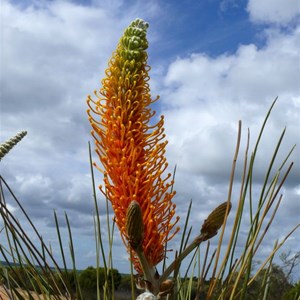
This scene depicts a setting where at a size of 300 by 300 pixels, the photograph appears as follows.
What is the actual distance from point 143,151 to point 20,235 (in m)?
0.61

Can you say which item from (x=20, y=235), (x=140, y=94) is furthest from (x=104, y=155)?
(x=20, y=235)

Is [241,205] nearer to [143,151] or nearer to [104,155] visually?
[143,151]

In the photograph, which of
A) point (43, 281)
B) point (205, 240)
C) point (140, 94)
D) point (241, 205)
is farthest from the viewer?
point (43, 281)

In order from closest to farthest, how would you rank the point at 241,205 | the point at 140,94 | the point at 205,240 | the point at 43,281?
1. the point at 241,205
2. the point at 205,240
3. the point at 140,94
4. the point at 43,281

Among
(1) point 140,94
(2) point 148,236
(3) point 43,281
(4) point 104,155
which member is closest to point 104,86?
(1) point 140,94

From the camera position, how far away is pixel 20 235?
6.89ft

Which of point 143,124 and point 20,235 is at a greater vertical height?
point 143,124

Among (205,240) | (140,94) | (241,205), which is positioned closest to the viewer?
(241,205)

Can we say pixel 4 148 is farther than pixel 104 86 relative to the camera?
No

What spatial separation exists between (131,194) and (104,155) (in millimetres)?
234

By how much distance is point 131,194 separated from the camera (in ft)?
6.57

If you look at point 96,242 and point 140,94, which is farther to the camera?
point 96,242

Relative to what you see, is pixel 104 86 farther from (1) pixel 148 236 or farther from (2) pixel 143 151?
(1) pixel 148 236

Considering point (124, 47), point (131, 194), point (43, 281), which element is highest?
point (124, 47)
